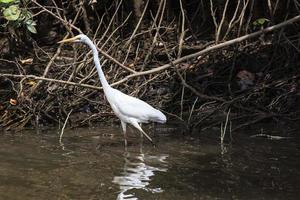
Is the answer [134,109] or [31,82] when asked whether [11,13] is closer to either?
[31,82]

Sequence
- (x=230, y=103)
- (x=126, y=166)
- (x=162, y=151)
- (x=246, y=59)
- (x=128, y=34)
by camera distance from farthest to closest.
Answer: (x=128, y=34) < (x=246, y=59) < (x=230, y=103) < (x=162, y=151) < (x=126, y=166)

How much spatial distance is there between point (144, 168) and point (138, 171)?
0.16 metres

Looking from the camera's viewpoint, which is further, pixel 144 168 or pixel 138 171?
pixel 144 168

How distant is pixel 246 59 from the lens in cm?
975

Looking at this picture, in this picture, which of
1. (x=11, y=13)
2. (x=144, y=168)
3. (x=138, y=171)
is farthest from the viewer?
(x=11, y=13)

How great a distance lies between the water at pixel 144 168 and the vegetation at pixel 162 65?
26.4 inches

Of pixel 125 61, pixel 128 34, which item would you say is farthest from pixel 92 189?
pixel 128 34

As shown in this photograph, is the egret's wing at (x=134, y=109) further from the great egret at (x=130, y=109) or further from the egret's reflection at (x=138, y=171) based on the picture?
the egret's reflection at (x=138, y=171)

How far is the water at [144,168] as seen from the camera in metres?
5.25

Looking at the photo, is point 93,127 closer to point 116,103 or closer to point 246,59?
point 116,103

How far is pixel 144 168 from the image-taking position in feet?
20.3

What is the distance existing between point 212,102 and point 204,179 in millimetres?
3046

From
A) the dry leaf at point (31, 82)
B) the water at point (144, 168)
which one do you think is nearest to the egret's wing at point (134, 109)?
the water at point (144, 168)

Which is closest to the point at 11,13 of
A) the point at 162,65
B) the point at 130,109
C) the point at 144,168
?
the point at 130,109
